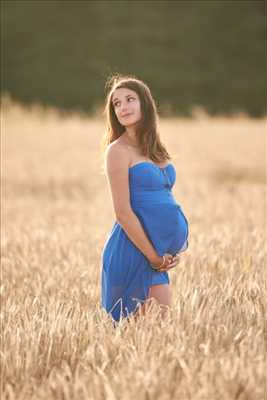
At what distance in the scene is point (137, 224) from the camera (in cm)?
288

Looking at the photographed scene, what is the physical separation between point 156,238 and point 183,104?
28.9 meters

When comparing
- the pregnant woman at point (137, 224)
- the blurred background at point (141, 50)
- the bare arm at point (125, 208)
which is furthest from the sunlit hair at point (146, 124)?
the blurred background at point (141, 50)

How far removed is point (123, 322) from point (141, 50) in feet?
104

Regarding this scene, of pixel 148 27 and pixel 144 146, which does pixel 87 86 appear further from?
pixel 144 146

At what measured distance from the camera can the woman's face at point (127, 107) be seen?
300cm

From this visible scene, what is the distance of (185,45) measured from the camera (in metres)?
34.2

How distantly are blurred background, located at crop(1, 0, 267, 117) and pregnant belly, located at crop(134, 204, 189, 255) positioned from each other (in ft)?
91.0

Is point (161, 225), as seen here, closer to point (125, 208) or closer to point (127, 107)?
point (125, 208)

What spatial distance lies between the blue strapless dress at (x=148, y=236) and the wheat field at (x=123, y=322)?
13 cm

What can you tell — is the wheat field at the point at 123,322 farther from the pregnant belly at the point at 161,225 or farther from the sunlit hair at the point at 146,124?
the sunlit hair at the point at 146,124

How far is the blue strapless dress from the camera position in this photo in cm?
292

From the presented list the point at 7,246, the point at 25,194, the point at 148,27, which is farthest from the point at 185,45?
the point at 7,246

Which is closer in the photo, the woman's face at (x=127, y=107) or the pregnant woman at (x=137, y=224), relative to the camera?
the pregnant woman at (x=137, y=224)

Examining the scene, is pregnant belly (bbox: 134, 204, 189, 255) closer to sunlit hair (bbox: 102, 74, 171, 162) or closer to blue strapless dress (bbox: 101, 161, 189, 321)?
blue strapless dress (bbox: 101, 161, 189, 321)
